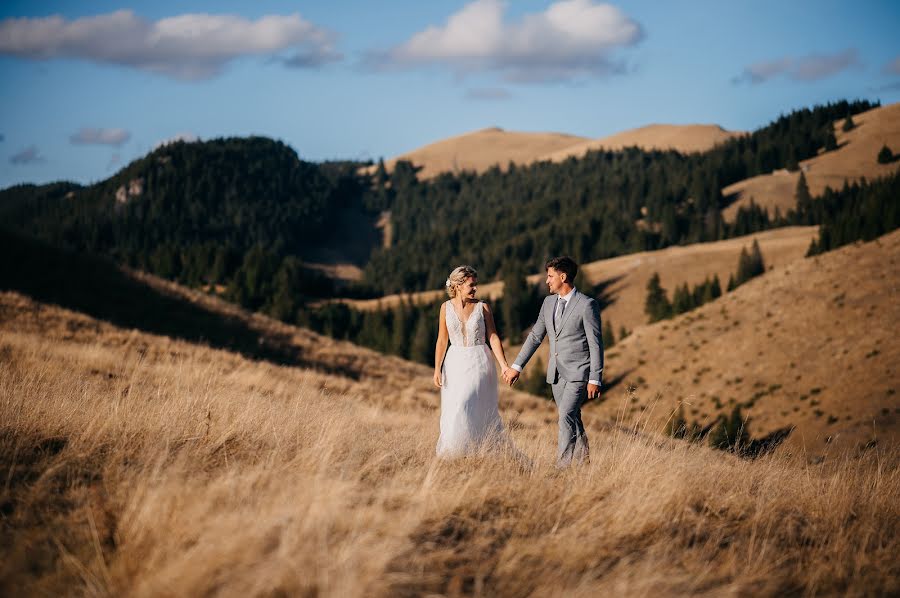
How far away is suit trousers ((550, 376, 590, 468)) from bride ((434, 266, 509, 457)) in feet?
2.21

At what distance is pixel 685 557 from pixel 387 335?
362 feet

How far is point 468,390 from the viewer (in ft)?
21.6

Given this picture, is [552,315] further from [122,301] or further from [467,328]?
[122,301]

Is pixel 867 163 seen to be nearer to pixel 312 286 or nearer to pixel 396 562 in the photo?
pixel 312 286

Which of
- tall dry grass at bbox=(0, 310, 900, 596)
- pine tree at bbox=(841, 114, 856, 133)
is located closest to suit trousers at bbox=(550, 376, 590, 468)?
tall dry grass at bbox=(0, 310, 900, 596)

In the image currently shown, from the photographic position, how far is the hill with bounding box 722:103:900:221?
154 metres

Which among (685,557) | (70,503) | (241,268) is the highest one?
(241,268)

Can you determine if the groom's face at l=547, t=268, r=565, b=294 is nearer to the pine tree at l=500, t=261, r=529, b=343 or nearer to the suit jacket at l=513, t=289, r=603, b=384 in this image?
the suit jacket at l=513, t=289, r=603, b=384

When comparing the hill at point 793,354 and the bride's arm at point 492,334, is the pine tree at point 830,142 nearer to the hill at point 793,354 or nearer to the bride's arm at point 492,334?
the hill at point 793,354

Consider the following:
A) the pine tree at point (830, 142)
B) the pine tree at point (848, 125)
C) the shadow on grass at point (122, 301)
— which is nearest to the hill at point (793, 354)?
the shadow on grass at point (122, 301)

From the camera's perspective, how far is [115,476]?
3949 millimetres

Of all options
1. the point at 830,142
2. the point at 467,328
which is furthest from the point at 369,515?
the point at 830,142

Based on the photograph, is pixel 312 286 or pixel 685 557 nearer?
pixel 685 557

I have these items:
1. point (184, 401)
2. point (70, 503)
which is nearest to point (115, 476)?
point (70, 503)
